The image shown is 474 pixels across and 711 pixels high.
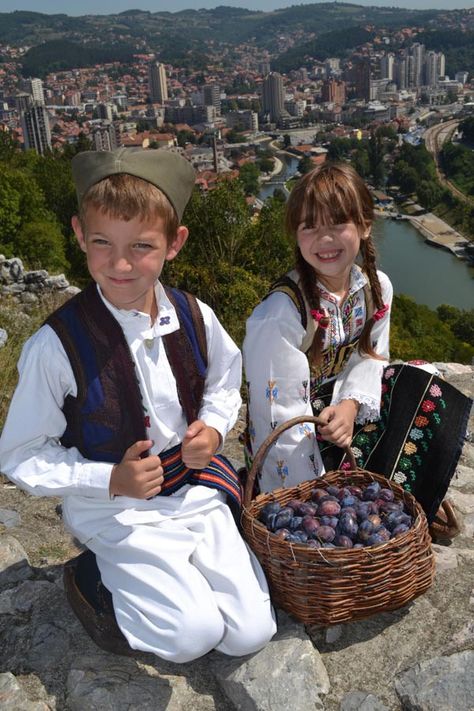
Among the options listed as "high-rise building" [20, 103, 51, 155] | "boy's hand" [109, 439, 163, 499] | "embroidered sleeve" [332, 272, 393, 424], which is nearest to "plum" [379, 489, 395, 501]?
"embroidered sleeve" [332, 272, 393, 424]

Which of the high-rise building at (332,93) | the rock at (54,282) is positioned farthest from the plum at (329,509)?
the high-rise building at (332,93)

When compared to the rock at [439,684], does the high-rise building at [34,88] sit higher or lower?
lower

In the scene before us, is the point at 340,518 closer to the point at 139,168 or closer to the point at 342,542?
the point at 342,542

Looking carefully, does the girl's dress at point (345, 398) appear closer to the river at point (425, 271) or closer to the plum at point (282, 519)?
the plum at point (282, 519)

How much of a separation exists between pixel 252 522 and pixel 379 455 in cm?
56

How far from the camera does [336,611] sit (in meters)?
1.49

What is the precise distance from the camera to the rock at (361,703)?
4.58 feet

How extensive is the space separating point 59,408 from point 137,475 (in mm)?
243

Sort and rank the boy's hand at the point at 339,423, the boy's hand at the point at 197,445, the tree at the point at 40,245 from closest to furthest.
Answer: the boy's hand at the point at 197,445 → the boy's hand at the point at 339,423 → the tree at the point at 40,245

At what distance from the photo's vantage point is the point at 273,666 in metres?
1.45

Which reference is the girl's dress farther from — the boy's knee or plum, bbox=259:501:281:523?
the boy's knee

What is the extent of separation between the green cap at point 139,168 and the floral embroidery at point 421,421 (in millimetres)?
947

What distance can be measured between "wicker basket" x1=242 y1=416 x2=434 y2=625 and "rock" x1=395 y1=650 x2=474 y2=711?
0.50 feet

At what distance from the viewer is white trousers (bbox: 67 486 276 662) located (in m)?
1.39
